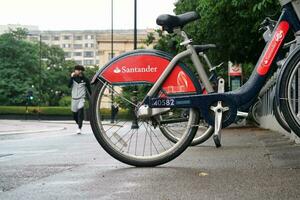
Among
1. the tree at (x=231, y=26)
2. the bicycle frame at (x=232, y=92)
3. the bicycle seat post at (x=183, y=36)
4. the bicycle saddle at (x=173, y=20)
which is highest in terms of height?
the tree at (x=231, y=26)

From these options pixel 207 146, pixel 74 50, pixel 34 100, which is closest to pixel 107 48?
pixel 34 100

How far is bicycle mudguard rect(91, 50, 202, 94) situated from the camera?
5.17 m

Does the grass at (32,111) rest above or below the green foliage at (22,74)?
below

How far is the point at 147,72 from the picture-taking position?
17.3 ft

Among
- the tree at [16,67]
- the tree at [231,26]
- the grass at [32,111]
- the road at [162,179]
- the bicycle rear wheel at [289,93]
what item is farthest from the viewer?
the tree at [16,67]

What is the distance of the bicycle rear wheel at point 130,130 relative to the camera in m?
5.15

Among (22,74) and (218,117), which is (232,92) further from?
(22,74)

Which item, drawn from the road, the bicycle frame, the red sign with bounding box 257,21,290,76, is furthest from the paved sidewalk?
the red sign with bounding box 257,21,290,76

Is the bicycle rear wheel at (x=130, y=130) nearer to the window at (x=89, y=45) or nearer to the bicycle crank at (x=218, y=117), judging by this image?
the bicycle crank at (x=218, y=117)

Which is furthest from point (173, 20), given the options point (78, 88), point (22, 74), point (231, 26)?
point (22, 74)

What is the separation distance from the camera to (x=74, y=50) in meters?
180

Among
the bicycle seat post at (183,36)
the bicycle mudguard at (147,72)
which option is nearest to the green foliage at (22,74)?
the bicycle mudguard at (147,72)

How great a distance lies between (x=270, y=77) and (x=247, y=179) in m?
1.05

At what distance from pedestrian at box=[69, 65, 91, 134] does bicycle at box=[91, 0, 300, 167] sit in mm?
8409
